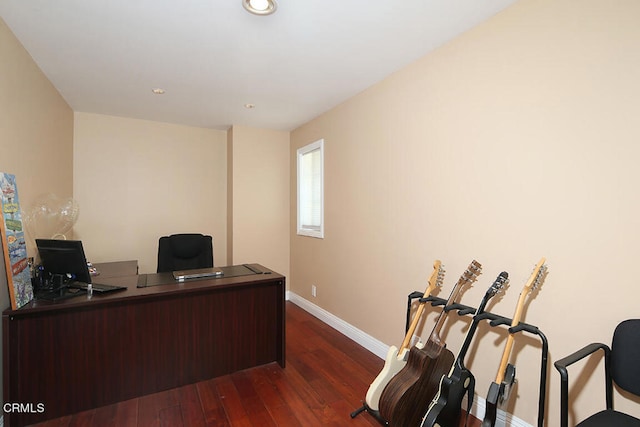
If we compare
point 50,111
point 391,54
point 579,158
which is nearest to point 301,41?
point 391,54

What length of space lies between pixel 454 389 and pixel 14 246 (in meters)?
2.61

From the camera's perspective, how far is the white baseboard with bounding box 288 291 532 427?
173 centimetres

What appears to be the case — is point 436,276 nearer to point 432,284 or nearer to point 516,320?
point 432,284

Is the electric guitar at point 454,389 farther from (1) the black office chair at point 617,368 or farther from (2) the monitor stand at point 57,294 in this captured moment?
(2) the monitor stand at point 57,294

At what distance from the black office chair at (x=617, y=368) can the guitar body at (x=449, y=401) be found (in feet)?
1.57

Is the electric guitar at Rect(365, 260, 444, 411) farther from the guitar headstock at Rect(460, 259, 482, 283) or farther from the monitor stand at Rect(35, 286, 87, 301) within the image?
the monitor stand at Rect(35, 286, 87, 301)

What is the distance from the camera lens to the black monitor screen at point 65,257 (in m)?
1.87

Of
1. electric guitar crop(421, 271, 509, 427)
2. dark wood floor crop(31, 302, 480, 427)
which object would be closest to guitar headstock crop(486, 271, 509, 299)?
electric guitar crop(421, 271, 509, 427)

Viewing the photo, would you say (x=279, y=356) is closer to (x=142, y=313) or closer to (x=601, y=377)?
(x=142, y=313)

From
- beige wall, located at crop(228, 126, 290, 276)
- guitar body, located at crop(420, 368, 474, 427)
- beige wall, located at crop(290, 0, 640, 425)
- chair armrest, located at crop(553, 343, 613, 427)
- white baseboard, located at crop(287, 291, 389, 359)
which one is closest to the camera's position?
chair armrest, located at crop(553, 343, 613, 427)

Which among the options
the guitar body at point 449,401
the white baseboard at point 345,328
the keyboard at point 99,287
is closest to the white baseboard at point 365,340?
the white baseboard at point 345,328

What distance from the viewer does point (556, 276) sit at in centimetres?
154

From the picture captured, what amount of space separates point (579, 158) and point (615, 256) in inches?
18.6

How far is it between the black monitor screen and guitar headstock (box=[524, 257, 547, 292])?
2.51 metres
